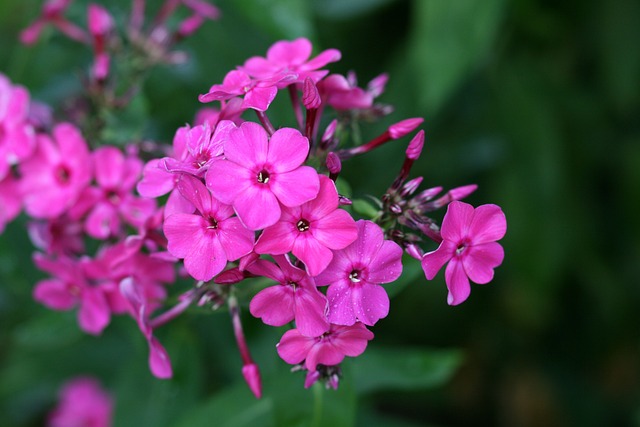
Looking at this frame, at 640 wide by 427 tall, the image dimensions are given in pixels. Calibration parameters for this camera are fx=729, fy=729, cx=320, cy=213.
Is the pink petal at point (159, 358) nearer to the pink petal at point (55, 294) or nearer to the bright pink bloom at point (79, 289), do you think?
the bright pink bloom at point (79, 289)

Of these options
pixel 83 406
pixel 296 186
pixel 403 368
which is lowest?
pixel 83 406

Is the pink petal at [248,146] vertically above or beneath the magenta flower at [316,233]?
above

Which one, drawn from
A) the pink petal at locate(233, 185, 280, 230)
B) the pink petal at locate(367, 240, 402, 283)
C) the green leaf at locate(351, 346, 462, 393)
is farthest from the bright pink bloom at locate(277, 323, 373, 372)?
the green leaf at locate(351, 346, 462, 393)

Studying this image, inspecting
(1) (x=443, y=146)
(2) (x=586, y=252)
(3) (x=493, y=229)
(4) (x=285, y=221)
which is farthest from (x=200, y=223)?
(2) (x=586, y=252)

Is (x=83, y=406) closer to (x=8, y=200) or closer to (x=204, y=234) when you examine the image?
(x=8, y=200)

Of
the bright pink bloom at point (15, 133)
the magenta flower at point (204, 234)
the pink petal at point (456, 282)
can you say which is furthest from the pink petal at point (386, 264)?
the bright pink bloom at point (15, 133)

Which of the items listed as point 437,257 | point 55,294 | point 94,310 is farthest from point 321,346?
point 55,294
